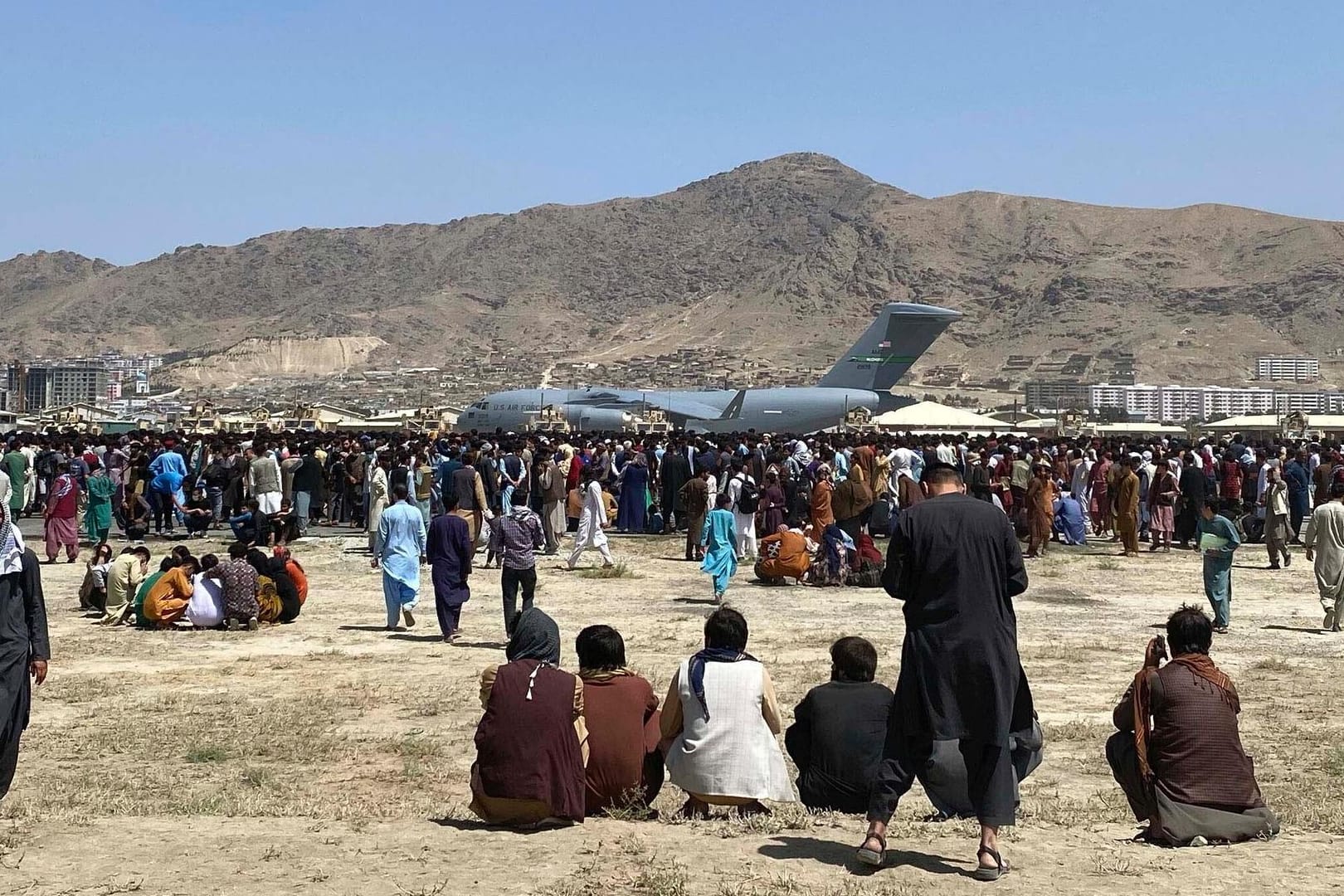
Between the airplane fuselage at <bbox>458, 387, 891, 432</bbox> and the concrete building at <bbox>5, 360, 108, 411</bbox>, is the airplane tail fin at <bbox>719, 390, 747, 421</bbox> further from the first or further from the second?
the concrete building at <bbox>5, 360, 108, 411</bbox>

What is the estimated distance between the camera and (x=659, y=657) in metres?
11.8

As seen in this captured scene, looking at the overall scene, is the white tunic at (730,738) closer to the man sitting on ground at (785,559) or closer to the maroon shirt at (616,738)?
the maroon shirt at (616,738)

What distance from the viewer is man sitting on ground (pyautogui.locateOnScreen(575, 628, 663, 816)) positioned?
264 inches

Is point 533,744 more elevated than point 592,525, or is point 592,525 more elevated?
point 592,525

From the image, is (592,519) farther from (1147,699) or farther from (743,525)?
(1147,699)

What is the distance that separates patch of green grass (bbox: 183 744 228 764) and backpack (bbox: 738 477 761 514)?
10.3 metres

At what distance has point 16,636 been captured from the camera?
6.27 meters

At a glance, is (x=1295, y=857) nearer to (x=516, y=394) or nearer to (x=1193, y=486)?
(x=1193, y=486)

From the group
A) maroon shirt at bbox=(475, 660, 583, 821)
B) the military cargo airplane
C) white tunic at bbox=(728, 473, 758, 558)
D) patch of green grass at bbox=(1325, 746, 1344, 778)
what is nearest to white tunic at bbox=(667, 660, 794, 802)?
maroon shirt at bbox=(475, 660, 583, 821)

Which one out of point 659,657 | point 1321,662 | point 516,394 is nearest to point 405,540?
point 659,657

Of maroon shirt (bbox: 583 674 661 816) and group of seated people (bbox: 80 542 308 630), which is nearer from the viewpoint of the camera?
maroon shirt (bbox: 583 674 661 816)

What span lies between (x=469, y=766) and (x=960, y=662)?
3.69m

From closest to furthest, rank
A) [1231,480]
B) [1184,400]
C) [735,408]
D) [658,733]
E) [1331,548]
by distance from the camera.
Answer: [658,733] < [1331,548] < [1231,480] < [735,408] < [1184,400]

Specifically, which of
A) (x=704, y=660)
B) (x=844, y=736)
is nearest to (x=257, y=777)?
(x=704, y=660)
